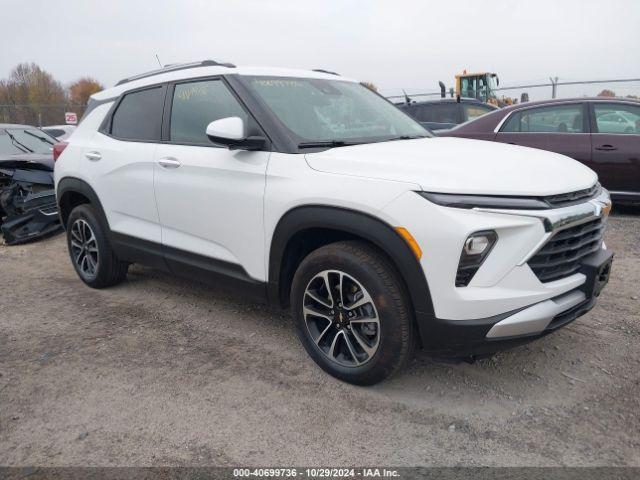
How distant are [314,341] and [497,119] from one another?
517 cm

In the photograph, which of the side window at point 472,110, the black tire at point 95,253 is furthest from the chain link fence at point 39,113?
the black tire at point 95,253

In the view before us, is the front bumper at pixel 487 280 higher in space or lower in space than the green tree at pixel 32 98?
lower

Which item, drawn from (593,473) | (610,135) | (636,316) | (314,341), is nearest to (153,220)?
(314,341)

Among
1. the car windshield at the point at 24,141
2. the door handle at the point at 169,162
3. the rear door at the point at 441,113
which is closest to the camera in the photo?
the door handle at the point at 169,162

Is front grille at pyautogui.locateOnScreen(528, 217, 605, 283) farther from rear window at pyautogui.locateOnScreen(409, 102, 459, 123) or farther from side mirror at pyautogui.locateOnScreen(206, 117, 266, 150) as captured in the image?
rear window at pyautogui.locateOnScreen(409, 102, 459, 123)

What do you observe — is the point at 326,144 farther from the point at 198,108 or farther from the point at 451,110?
the point at 451,110

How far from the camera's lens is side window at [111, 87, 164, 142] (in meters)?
4.13

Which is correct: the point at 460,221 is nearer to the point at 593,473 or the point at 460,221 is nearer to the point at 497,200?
the point at 497,200

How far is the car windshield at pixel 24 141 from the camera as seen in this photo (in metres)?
7.51

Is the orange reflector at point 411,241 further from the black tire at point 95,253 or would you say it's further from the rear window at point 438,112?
the rear window at point 438,112

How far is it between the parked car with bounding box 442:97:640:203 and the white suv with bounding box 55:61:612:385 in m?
3.50

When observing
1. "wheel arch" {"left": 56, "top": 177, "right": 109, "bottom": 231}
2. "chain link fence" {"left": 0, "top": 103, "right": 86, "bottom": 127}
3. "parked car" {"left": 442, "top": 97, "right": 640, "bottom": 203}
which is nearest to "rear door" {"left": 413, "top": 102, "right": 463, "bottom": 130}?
"parked car" {"left": 442, "top": 97, "right": 640, "bottom": 203}

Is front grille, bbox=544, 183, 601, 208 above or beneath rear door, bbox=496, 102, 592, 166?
beneath

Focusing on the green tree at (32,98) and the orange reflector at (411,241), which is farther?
the green tree at (32,98)
